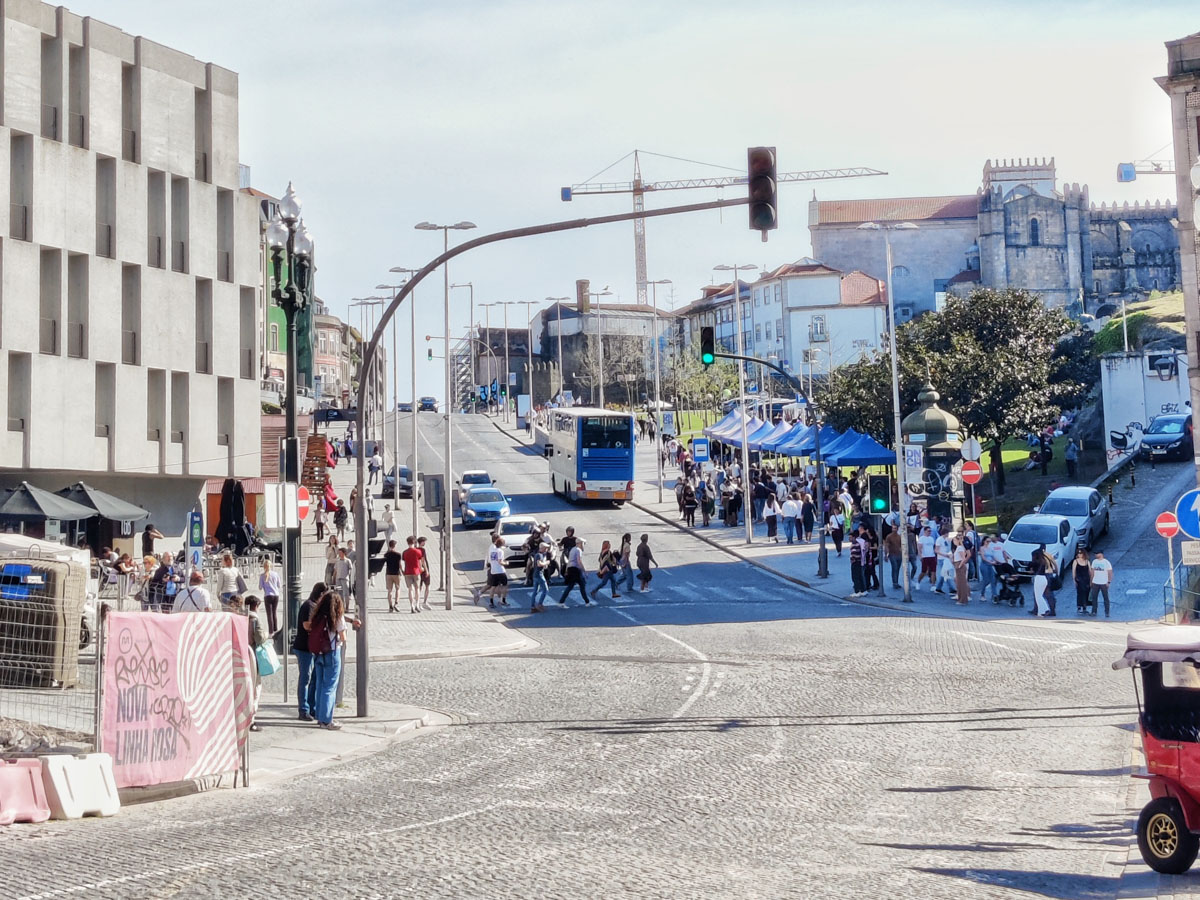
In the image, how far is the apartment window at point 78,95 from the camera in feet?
132

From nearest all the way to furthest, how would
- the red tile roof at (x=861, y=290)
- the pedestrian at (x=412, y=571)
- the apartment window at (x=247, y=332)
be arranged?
the pedestrian at (x=412, y=571), the apartment window at (x=247, y=332), the red tile roof at (x=861, y=290)

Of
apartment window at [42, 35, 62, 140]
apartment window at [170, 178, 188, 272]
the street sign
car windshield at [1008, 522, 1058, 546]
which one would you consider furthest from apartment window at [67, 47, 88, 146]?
the street sign

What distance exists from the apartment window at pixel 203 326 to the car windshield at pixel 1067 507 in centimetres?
2641

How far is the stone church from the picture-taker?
132 m

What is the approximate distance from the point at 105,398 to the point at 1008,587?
26.3 meters

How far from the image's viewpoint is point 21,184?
38.4 metres

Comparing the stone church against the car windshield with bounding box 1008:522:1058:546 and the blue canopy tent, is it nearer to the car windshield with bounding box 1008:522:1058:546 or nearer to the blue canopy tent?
the blue canopy tent

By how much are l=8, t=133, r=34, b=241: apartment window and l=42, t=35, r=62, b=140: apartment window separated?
959 millimetres

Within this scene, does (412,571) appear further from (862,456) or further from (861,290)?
(861,290)

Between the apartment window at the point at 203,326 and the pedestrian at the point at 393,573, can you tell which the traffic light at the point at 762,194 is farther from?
the apartment window at the point at 203,326

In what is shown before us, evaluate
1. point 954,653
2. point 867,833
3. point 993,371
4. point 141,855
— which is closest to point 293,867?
point 141,855

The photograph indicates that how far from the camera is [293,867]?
9711 millimetres

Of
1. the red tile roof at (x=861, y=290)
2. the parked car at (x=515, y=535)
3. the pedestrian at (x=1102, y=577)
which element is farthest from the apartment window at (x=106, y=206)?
the red tile roof at (x=861, y=290)

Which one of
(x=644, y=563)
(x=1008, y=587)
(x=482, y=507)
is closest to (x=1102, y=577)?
(x=1008, y=587)
